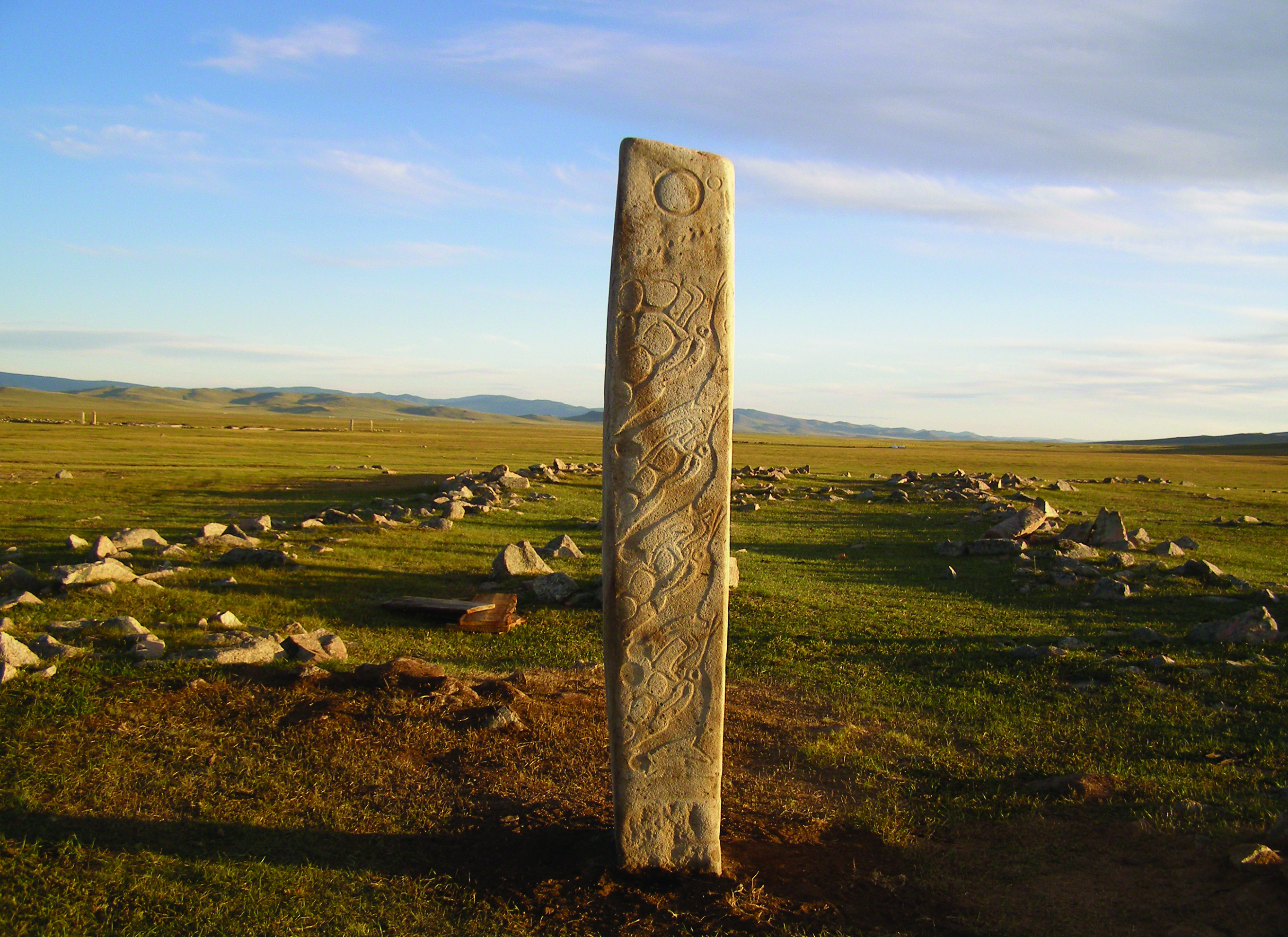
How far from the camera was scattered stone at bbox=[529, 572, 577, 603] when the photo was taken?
1277 cm

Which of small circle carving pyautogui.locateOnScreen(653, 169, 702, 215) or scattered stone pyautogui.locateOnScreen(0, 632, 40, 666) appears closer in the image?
small circle carving pyautogui.locateOnScreen(653, 169, 702, 215)

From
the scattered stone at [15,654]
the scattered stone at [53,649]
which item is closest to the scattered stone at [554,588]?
the scattered stone at [53,649]

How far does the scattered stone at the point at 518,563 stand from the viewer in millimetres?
13984

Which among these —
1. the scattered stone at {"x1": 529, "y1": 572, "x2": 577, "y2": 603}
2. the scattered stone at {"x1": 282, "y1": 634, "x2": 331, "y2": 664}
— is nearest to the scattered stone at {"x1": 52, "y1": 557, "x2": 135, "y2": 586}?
the scattered stone at {"x1": 282, "y1": 634, "x2": 331, "y2": 664}

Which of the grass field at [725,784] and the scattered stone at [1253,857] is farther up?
the scattered stone at [1253,857]

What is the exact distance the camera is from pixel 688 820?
17.1 ft

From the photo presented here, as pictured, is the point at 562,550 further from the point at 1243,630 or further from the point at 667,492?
the point at 667,492

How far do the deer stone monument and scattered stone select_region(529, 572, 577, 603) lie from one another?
7.64m

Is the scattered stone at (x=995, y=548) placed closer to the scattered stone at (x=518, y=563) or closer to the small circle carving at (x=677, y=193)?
the scattered stone at (x=518, y=563)

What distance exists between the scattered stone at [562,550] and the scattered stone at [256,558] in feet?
14.2

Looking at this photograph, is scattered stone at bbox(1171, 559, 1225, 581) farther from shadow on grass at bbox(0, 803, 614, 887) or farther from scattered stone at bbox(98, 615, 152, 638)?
scattered stone at bbox(98, 615, 152, 638)

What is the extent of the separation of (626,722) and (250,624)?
24.6 ft

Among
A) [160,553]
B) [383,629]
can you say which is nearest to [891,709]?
[383,629]

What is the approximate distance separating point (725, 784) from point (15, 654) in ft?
20.6
